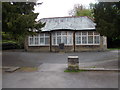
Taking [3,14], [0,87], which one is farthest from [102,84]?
Result: [3,14]

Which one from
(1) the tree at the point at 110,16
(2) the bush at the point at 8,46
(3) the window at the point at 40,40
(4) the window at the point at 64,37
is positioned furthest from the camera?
(2) the bush at the point at 8,46

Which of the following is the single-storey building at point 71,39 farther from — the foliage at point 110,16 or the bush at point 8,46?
the foliage at point 110,16

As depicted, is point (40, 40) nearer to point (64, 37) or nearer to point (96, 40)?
point (64, 37)

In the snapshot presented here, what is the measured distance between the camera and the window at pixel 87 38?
19219 millimetres

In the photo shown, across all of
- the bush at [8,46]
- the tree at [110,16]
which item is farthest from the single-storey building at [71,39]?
the tree at [110,16]

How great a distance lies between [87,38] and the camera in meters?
19.4

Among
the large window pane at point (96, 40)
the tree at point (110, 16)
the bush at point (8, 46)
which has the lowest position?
the bush at point (8, 46)

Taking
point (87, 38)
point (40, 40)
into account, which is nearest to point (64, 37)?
point (87, 38)

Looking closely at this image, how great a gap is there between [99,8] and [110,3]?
0.98 meters

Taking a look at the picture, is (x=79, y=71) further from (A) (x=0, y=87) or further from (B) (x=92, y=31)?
(B) (x=92, y=31)

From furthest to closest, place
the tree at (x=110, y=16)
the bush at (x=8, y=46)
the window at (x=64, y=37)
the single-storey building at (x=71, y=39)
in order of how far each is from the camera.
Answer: the bush at (x=8, y=46)
the window at (x=64, y=37)
the single-storey building at (x=71, y=39)
the tree at (x=110, y=16)

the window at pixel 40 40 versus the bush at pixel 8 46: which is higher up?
the window at pixel 40 40

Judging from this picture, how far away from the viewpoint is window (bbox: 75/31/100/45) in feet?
63.1

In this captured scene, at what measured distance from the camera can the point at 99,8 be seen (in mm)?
9172
